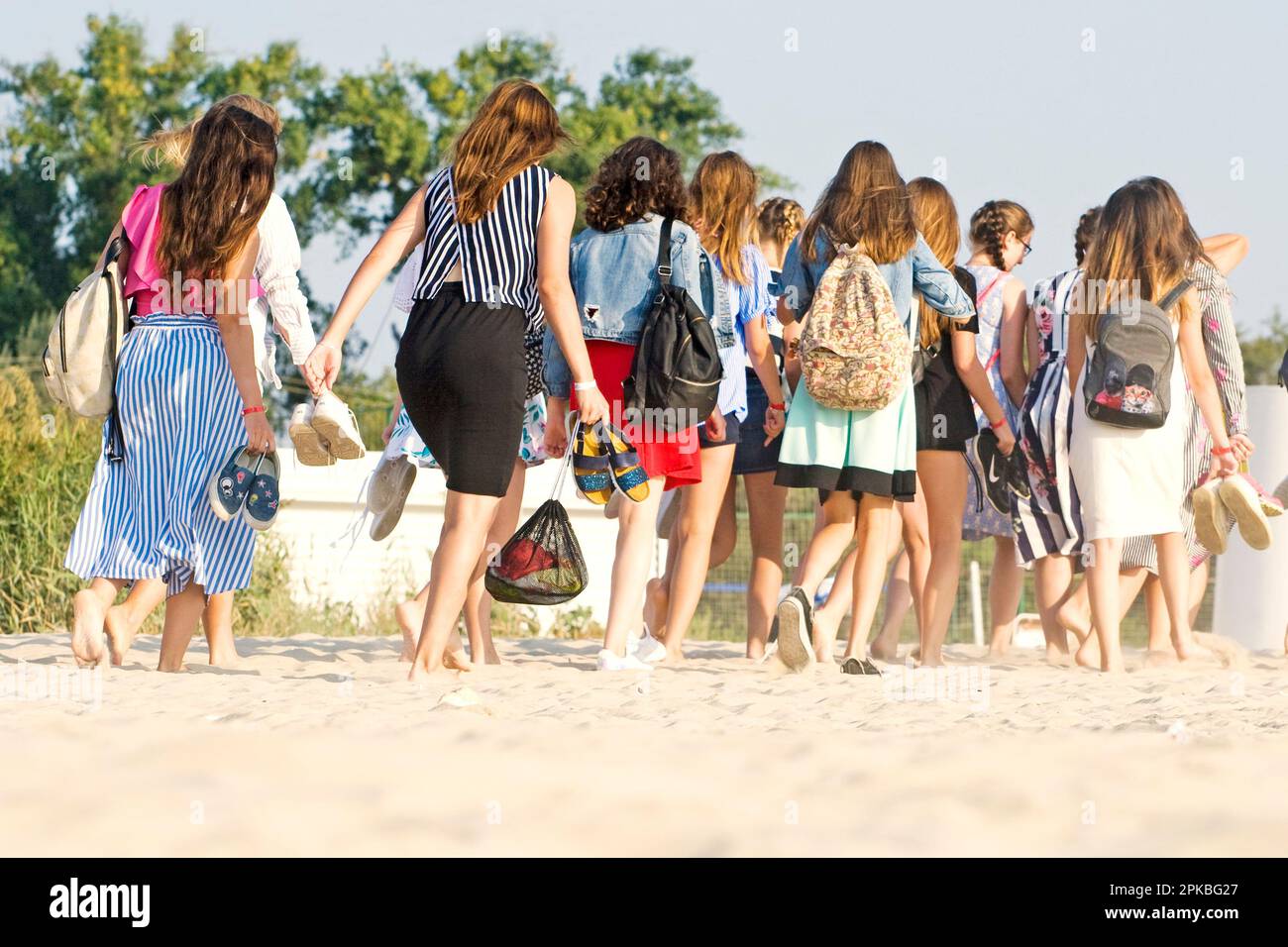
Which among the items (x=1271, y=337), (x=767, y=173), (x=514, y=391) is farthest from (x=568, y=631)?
(x=1271, y=337)

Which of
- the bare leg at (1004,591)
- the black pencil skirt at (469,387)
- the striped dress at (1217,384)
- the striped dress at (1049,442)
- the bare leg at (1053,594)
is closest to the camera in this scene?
the black pencil skirt at (469,387)

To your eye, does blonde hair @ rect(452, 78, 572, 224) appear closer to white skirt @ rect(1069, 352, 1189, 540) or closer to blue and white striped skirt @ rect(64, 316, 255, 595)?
blue and white striped skirt @ rect(64, 316, 255, 595)

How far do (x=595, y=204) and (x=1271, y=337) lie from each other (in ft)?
122

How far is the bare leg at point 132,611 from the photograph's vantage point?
5.62 meters

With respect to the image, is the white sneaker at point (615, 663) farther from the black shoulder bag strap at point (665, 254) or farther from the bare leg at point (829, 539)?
the black shoulder bag strap at point (665, 254)

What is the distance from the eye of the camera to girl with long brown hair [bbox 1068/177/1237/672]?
6516mm

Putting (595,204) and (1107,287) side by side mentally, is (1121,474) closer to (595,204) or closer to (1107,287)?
(1107,287)

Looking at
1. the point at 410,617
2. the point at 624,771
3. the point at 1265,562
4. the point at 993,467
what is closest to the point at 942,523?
the point at 993,467

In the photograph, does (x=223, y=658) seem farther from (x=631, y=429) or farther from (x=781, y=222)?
(x=781, y=222)

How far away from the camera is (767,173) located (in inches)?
1375

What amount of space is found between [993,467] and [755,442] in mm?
962

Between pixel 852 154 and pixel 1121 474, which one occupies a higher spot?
pixel 852 154

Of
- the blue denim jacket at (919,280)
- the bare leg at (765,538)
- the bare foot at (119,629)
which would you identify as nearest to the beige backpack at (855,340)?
the blue denim jacket at (919,280)

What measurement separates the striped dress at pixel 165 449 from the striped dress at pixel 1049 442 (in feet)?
10.7
